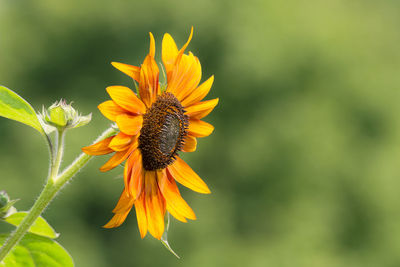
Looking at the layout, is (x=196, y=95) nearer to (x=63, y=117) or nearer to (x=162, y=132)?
(x=162, y=132)

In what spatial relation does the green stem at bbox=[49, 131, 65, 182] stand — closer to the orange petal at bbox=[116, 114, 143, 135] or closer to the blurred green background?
the orange petal at bbox=[116, 114, 143, 135]

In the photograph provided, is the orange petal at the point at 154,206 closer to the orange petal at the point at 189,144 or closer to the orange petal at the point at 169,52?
the orange petal at the point at 189,144

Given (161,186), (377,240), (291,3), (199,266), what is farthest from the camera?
(291,3)

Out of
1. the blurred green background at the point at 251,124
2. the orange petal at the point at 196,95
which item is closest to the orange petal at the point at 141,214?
the orange petal at the point at 196,95

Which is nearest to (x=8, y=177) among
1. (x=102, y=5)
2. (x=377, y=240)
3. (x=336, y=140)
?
(x=102, y=5)

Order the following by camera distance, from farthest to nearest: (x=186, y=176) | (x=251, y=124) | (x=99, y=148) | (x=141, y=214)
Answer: (x=251, y=124) → (x=186, y=176) → (x=141, y=214) → (x=99, y=148)

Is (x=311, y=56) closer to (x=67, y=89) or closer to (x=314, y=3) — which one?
(x=314, y=3)

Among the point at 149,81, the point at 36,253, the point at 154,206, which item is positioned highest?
the point at 149,81

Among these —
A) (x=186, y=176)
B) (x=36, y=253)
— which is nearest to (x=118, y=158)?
(x=186, y=176)
